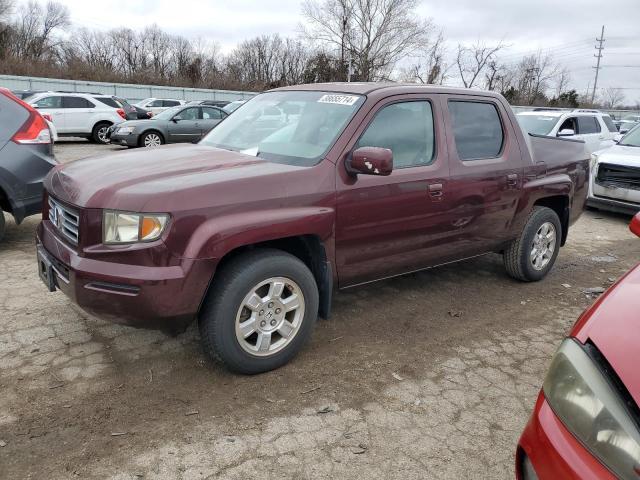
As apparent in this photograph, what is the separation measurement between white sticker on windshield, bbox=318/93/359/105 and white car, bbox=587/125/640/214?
6.39 metres

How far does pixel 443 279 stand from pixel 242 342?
2.68 metres

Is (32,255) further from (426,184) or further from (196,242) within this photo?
(426,184)

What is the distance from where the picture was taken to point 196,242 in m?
2.77

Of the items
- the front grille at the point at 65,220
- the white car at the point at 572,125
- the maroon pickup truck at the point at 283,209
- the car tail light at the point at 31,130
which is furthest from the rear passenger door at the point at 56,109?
the front grille at the point at 65,220

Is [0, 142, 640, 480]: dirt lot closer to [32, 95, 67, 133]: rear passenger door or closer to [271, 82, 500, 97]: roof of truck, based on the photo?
[271, 82, 500, 97]: roof of truck

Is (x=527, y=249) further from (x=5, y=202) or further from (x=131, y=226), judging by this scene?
(x=5, y=202)

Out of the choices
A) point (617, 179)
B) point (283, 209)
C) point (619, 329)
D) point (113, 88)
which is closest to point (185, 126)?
point (617, 179)

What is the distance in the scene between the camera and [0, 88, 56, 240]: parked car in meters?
5.10

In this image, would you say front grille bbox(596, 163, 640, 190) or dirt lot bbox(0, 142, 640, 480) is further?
A: front grille bbox(596, 163, 640, 190)

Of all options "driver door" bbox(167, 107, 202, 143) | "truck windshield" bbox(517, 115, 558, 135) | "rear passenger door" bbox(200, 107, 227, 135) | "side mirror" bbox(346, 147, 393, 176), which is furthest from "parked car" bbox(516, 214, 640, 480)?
"rear passenger door" bbox(200, 107, 227, 135)

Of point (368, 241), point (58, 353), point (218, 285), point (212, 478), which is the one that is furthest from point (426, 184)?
point (58, 353)

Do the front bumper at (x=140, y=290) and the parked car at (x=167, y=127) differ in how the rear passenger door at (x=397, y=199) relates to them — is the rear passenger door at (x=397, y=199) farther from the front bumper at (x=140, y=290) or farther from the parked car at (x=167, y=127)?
the parked car at (x=167, y=127)

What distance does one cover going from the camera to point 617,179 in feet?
27.7

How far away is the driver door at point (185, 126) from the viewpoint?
→ 15.7 m
